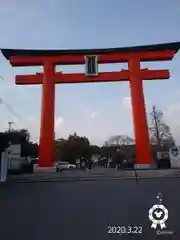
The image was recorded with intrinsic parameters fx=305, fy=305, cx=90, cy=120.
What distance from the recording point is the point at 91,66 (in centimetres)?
2233

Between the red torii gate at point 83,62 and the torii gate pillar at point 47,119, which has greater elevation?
the red torii gate at point 83,62

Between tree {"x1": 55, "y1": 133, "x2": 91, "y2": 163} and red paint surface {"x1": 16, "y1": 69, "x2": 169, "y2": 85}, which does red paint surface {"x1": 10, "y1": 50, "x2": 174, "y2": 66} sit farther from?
tree {"x1": 55, "y1": 133, "x2": 91, "y2": 163}

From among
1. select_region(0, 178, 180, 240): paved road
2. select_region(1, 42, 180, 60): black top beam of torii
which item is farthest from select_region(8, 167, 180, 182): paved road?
select_region(1, 42, 180, 60): black top beam of torii

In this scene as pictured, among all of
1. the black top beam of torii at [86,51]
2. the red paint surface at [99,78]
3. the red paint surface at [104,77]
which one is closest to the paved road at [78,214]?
the red paint surface at [99,78]

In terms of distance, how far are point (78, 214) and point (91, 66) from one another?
57.0 feet

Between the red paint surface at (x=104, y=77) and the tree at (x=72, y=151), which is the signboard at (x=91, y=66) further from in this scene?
the tree at (x=72, y=151)

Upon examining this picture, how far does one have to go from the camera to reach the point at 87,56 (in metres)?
22.5

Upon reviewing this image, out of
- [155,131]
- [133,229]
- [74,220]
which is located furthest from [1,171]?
[155,131]

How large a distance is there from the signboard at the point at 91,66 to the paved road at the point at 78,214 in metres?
14.9

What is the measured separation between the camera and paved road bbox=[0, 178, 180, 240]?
477cm

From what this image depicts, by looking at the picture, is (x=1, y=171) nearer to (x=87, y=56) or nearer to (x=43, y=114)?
(x=43, y=114)

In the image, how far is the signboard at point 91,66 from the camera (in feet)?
73.0

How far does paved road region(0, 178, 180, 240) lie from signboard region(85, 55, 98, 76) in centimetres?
1489

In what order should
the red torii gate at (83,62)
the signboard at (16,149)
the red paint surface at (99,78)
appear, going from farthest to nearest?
the signboard at (16,149)
the red torii gate at (83,62)
the red paint surface at (99,78)
